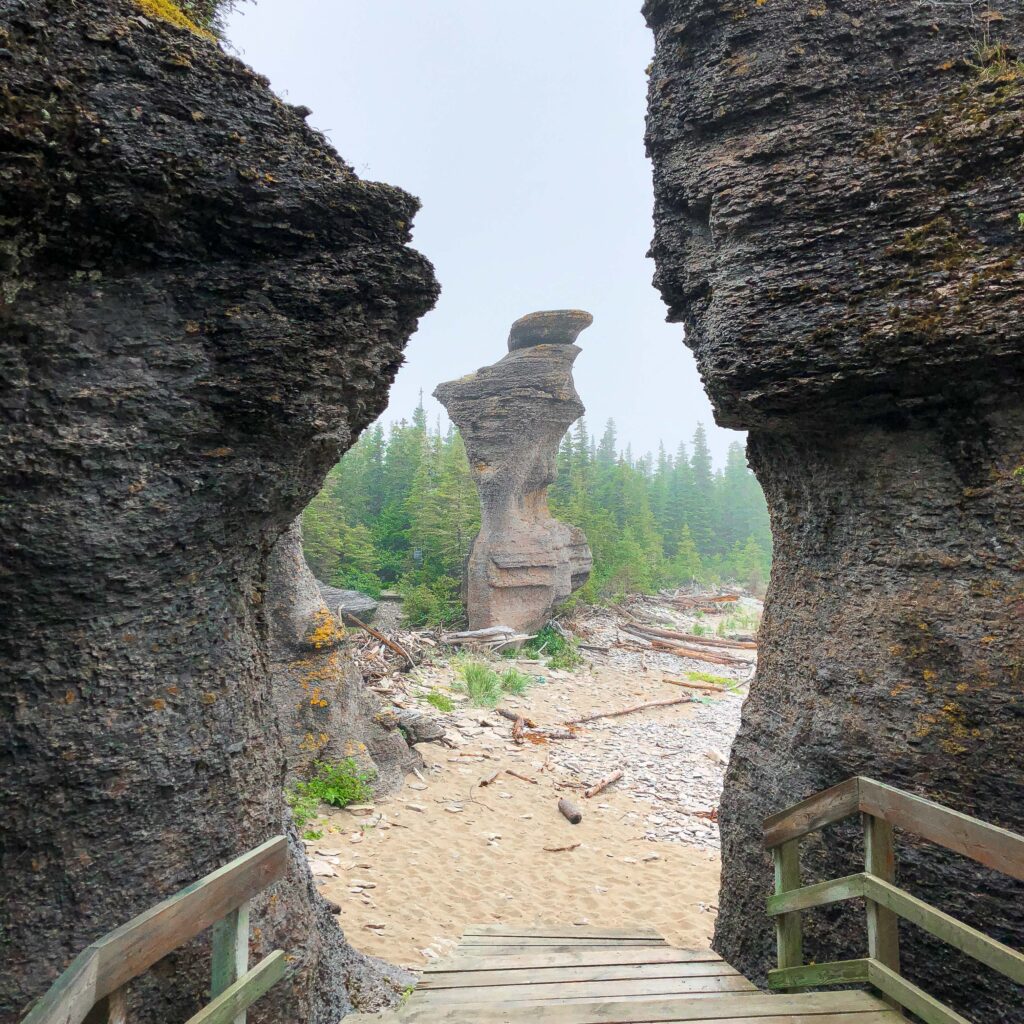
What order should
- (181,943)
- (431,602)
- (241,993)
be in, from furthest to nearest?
(431,602), (241,993), (181,943)

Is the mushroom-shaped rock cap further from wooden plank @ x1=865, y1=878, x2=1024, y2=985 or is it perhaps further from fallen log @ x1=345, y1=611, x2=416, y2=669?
wooden plank @ x1=865, y1=878, x2=1024, y2=985

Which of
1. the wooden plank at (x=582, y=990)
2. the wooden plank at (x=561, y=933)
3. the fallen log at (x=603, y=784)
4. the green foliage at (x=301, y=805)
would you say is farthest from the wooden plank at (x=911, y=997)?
the fallen log at (x=603, y=784)

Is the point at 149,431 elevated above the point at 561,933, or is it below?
above

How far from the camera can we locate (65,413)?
9.51 ft

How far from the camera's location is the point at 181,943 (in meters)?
2.21

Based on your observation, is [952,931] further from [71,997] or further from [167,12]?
[167,12]

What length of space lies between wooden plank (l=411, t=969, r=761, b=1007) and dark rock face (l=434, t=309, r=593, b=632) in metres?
18.1

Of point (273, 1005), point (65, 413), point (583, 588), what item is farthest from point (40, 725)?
point (583, 588)

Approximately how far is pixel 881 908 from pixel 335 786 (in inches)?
289

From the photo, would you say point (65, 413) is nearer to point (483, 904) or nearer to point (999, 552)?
point (999, 552)

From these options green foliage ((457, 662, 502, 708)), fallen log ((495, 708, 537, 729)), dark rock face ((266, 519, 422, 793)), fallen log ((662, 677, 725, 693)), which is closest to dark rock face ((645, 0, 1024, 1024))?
dark rock face ((266, 519, 422, 793))

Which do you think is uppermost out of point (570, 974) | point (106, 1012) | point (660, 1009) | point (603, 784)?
point (106, 1012)

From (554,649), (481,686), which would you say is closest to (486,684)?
(481,686)

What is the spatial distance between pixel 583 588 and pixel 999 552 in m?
23.7
